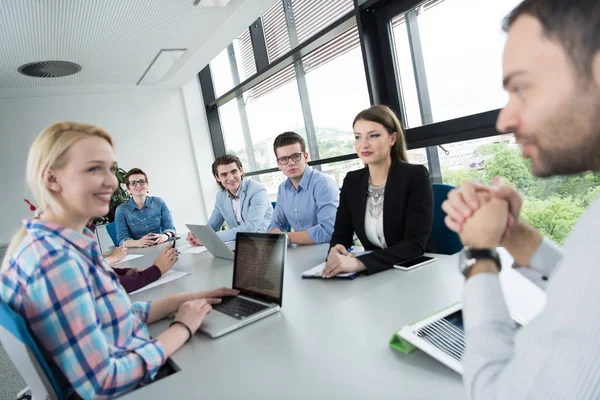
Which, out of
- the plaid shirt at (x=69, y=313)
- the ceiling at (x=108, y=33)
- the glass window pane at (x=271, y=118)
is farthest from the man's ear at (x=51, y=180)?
the glass window pane at (x=271, y=118)

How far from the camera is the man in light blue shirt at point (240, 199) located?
3.41 metres

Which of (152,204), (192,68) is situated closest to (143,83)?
(192,68)

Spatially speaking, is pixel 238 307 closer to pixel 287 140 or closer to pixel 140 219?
pixel 287 140

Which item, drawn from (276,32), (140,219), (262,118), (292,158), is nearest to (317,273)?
→ (292,158)

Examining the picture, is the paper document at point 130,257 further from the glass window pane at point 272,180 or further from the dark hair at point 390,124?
the glass window pane at point 272,180

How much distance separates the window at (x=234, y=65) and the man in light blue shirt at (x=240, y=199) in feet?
7.81

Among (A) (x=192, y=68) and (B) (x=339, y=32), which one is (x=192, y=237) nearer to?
(B) (x=339, y=32)

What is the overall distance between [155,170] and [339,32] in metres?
3.85

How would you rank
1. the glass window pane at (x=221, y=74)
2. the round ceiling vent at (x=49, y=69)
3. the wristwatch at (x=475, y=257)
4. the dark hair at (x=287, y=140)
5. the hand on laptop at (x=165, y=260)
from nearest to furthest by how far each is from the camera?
the wristwatch at (x=475, y=257) → the hand on laptop at (x=165, y=260) → the dark hair at (x=287, y=140) → the round ceiling vent at (x=49, y=69) → the glass window pane at (x=221, y=74)

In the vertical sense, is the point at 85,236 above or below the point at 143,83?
below

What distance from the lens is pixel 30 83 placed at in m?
4.95

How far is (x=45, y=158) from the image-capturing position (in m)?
1.17

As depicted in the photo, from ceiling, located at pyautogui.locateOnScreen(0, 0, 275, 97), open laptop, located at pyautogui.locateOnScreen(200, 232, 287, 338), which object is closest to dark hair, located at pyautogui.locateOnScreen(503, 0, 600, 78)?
open laptop, located at pyautogui.locateOnScreen(200, 232, 287, 338)

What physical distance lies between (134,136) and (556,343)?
253 inches
